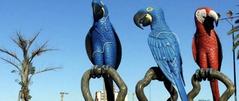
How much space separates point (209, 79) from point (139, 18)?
11.8 feet

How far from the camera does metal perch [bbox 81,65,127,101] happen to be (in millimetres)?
21031

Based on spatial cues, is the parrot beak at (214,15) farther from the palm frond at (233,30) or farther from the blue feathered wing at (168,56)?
the palm frond at (233,30)

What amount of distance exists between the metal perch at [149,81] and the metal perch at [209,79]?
1.06m

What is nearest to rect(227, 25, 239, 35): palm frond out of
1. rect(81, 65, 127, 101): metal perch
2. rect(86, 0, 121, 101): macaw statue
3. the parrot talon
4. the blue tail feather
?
rect(86, 0, 121, 101): macaw statue

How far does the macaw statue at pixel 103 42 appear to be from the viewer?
21891 millimetres

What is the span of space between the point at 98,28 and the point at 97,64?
141 centimetres

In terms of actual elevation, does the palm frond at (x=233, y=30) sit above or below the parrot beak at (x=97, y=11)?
below

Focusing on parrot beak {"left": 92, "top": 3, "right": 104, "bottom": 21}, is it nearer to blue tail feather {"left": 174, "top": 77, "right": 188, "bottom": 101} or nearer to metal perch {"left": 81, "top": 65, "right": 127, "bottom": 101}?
metal perch {"left": 81, "top": 65, "right": 127, "bottom": 101}

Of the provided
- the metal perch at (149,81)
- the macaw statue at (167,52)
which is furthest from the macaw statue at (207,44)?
the metal perch at (149,81)

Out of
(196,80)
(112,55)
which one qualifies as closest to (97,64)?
(112,55)

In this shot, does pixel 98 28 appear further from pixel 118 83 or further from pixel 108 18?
pixel 118 83

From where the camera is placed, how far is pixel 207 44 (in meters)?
21.3

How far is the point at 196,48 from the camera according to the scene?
2175 centimetres

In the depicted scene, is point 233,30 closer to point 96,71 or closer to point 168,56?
point 168,56
